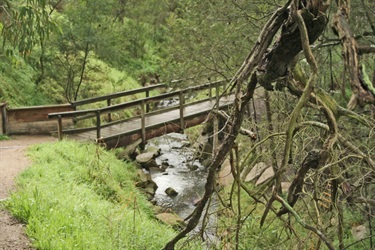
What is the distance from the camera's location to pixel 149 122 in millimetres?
12766

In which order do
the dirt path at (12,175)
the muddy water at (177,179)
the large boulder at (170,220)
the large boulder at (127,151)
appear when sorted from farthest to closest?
the large boulder at (127,151) < the muddy water at (177,179) < the large boulder at (170,220) < the dirt path at (12,175)

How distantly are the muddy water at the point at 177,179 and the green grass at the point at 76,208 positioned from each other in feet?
4.79

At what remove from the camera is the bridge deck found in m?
11.6

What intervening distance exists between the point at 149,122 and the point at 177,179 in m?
1.80

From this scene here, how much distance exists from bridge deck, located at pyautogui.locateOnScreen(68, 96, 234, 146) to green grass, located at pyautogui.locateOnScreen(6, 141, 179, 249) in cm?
199

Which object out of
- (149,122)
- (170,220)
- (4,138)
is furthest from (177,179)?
(4,138)

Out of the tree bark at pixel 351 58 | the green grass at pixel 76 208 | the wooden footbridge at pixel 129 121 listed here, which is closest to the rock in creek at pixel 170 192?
the wooden footbridge at pixel 129 121

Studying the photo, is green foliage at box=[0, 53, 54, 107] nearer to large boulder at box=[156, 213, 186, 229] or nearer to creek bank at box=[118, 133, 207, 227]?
creek bank at box=[118, 133, 207, 227]

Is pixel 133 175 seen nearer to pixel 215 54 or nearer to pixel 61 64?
pixel 215 54

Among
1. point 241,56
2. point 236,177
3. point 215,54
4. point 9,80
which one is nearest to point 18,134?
point 9,80

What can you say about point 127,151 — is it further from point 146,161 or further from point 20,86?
point 20,86

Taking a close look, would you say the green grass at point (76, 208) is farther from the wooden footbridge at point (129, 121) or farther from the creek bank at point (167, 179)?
the wooden footbridge at point (129, 121)

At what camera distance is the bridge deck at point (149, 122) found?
1159 cm

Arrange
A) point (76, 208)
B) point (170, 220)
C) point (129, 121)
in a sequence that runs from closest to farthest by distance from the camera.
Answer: point (76, 208) → point (170, 220) → point (129, 121)
